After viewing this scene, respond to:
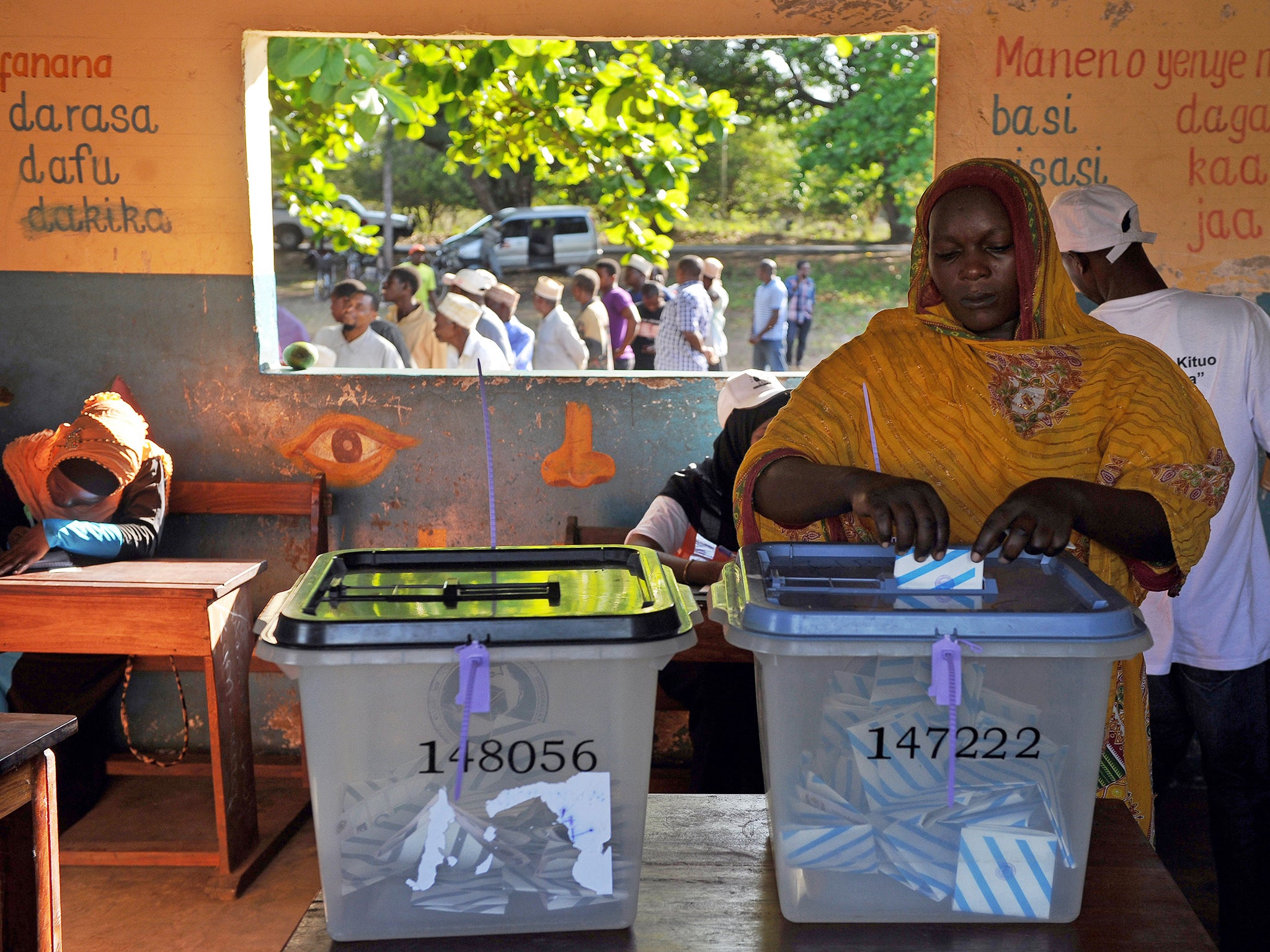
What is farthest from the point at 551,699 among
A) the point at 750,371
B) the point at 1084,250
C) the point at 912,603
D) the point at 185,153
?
the point at 185,153

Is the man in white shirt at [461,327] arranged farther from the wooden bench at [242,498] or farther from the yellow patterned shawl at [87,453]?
the yellow patterned shawl at [87,453]

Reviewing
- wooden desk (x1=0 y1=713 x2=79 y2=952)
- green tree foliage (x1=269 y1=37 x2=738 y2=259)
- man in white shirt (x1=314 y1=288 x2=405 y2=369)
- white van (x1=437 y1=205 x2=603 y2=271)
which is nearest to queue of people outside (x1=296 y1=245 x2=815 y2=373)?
man in white shirt (x1=314 y1=288 x2=405 y2=369)

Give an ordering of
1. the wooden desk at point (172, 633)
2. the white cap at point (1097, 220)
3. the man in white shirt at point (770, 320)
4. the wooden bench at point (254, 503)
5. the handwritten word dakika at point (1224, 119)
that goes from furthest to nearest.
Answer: the man in white shirt at point (770, 320) < the wooden bench at point (254, 503) < the handwritten word dakika at point (1224, 119) < the wooden desk at point (172, 633) < the white cap at point (1097, 220)

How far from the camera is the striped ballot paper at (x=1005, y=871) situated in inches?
45.2

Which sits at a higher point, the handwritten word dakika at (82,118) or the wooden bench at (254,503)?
the handwritten word dakika at (82,118)

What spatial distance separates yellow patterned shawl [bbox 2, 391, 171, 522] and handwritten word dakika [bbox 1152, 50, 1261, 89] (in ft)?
11.1

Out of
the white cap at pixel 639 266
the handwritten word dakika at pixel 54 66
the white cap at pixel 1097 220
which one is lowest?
the white cap at pixel 1097 220

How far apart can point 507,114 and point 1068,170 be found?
2.79m

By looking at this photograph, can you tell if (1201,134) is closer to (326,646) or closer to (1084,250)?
(1084,250)

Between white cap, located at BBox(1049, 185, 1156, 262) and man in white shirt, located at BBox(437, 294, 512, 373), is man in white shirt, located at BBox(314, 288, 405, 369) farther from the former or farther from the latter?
white cap, located at BBox(1049, 185, 1156, 262)

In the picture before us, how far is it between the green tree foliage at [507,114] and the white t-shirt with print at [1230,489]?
234cm

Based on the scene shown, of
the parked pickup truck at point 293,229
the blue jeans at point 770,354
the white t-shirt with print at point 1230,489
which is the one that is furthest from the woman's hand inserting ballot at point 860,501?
the parked pickup truck at point 293,229

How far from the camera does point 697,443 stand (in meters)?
3.80

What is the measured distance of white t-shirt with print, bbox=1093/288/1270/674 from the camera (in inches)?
101
